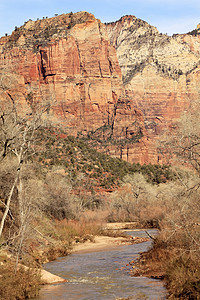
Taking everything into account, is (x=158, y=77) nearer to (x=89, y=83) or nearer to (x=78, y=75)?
(x=89, y=83)

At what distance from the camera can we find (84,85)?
4624 inches

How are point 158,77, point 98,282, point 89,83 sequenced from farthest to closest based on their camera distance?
point 158,77
point 89,83
point 98,282

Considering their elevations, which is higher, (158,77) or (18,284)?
(158,77)

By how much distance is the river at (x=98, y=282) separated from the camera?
11.8 metres

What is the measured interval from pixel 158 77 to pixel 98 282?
130m

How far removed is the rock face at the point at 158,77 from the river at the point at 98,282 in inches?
4208

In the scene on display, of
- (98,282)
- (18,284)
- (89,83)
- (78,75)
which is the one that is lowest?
(98,282)

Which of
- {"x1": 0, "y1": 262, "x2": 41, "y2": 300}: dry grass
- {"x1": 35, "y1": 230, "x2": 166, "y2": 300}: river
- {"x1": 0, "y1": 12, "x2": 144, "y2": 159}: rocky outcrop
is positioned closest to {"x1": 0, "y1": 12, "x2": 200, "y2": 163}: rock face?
{"x1": 0, "y1": 12, "x2": 144, "y2": 159}: rocky outcrop

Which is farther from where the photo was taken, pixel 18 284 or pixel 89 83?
pixel 89 83

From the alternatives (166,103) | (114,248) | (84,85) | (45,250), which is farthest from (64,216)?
(166,103)

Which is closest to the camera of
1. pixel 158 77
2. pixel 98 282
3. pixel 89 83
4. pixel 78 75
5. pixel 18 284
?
pixel 18 284

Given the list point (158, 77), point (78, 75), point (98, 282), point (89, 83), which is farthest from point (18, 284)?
point (158, 77)

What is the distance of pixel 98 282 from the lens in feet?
45.9

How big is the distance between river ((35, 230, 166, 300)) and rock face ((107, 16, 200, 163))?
351ft
